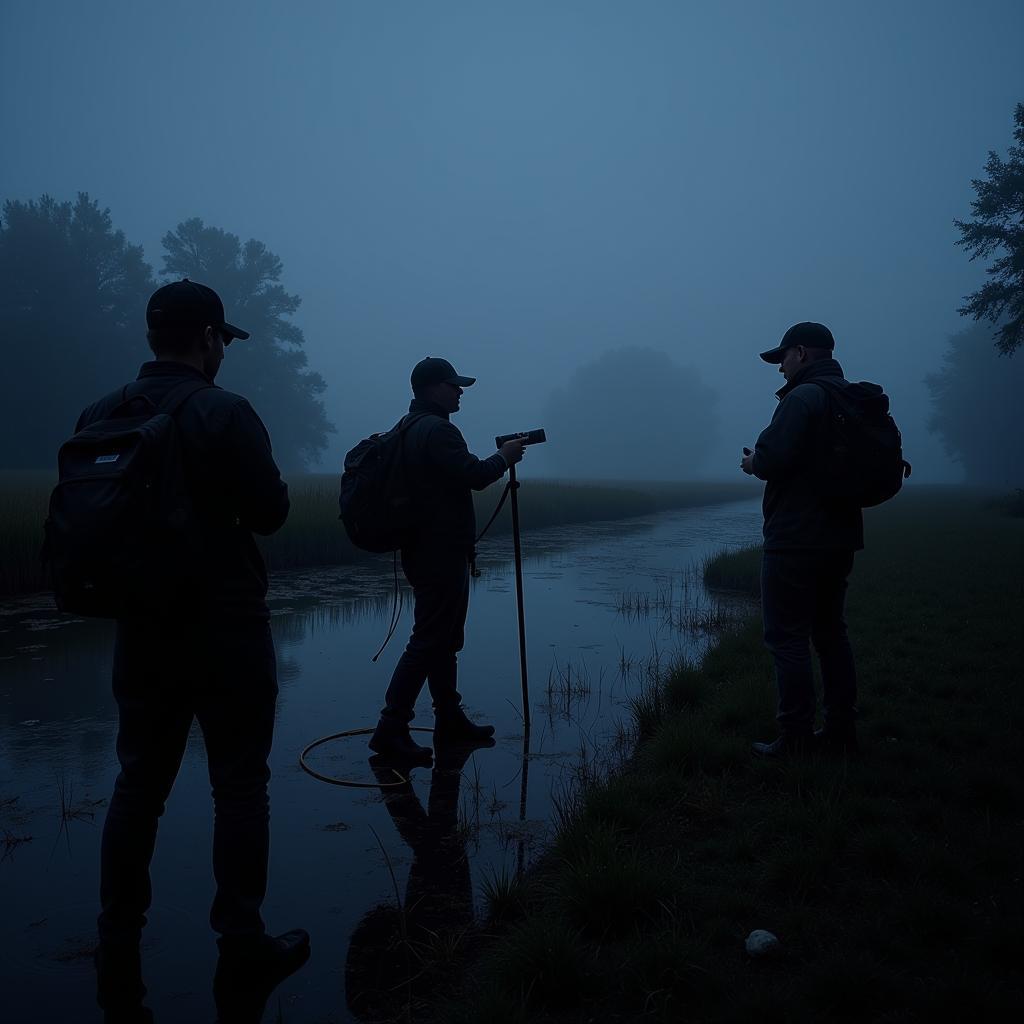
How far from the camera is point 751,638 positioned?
25.3ft

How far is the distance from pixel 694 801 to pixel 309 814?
6.31 feet

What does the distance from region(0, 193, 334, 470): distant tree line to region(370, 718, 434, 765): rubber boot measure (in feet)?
151

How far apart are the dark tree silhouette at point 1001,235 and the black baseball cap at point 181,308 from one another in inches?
1180

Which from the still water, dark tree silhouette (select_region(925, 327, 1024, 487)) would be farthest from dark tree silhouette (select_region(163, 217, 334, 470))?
dark tree silhouette (select_region(925, 327, 1024, 487))

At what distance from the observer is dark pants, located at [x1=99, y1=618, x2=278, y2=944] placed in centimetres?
267

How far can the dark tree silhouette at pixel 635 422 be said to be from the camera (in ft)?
354

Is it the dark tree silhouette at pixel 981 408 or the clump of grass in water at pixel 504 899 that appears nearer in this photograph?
the clump of grass in water at pixel 504 899

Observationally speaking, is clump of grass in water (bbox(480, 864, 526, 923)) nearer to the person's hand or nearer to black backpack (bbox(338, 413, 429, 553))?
black backpack (bbox(338, 413, 429, 553))

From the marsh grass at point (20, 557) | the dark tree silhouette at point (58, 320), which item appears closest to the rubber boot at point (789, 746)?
the marsh grass at point (20, 557)

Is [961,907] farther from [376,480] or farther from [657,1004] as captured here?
[376,480]

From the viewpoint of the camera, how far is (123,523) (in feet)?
7.69

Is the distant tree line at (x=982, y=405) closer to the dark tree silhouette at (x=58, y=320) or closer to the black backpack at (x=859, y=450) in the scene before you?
the black backpack at (x=859, y=450)

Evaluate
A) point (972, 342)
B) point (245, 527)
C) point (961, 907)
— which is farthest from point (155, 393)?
point (972, 342)

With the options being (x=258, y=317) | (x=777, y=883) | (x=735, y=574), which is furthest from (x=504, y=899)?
(x=258, y=317)
